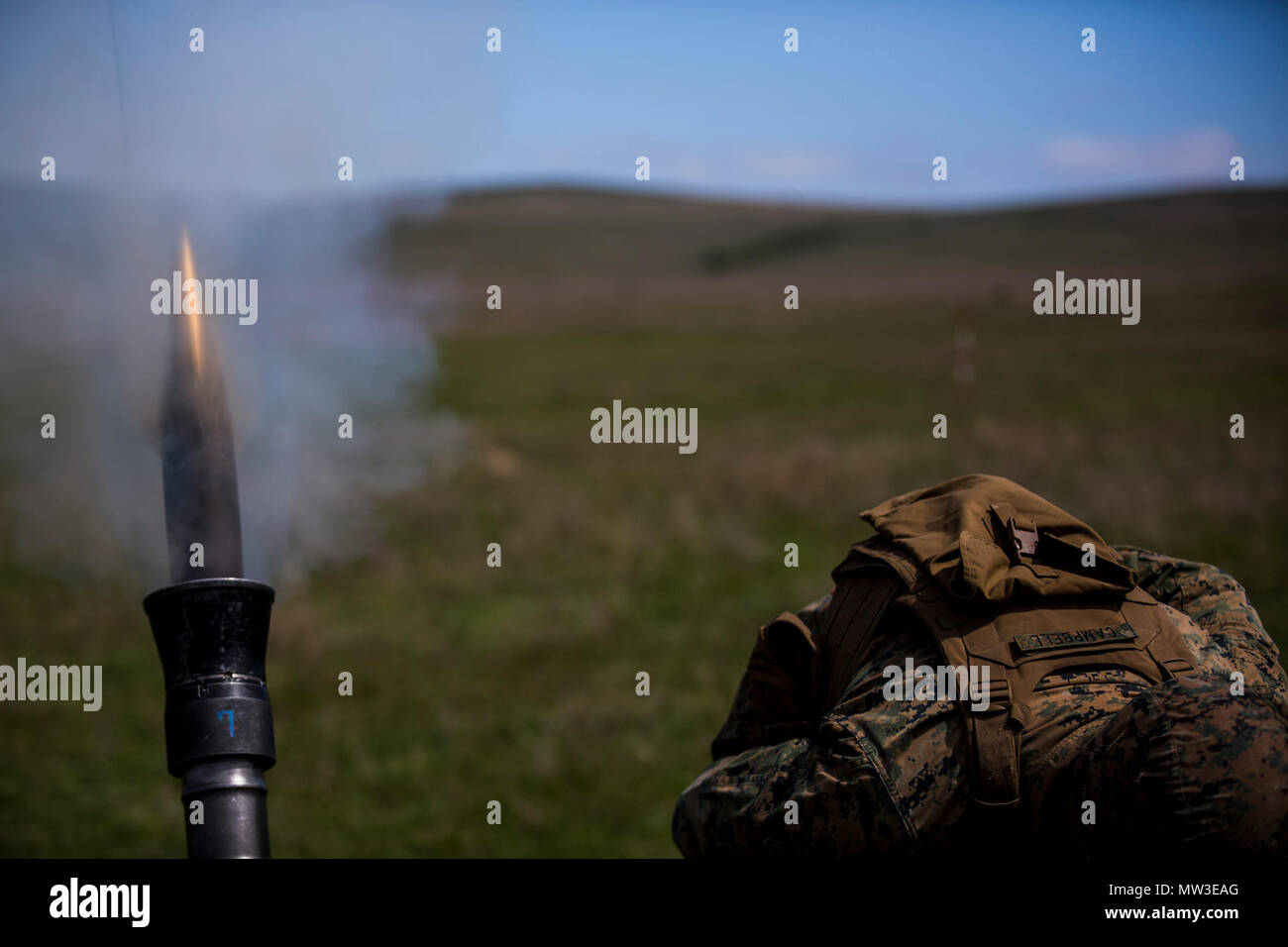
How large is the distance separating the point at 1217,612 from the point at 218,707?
9.64ft

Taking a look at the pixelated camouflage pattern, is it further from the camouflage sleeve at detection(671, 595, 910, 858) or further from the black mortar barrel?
the black mortar barrel

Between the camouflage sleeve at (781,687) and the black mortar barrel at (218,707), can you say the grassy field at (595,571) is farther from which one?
the camouflage sleeve at (781,687)

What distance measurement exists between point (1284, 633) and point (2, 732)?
11.0 metres

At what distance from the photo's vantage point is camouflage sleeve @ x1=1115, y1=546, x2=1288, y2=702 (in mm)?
3504

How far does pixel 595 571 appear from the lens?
14.6 m

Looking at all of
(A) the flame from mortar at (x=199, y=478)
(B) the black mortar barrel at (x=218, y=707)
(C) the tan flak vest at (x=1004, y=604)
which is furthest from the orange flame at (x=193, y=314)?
(C) the tan flak vest at (x=1004, y=604)

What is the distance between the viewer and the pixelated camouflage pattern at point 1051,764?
2.62 m

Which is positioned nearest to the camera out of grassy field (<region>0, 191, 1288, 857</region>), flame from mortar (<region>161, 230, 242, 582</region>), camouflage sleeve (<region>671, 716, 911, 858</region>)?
camouflage sleeve (<region>671, 716, 911, 858</region>)

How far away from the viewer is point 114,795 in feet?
31.7

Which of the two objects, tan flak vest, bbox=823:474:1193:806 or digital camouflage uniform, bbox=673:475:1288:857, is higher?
tan flak vest, bbox=823:474:1193:806

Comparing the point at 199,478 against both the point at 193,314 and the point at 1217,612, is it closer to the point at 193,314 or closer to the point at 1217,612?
the point at 193,314

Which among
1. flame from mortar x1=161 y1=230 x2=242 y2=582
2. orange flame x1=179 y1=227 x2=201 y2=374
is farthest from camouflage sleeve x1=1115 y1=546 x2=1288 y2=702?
orange flame x1=179 y1=227 x2=201 y2=374

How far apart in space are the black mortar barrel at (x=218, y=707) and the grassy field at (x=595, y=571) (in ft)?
6.76

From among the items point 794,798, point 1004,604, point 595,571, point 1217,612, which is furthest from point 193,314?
point 595,571
